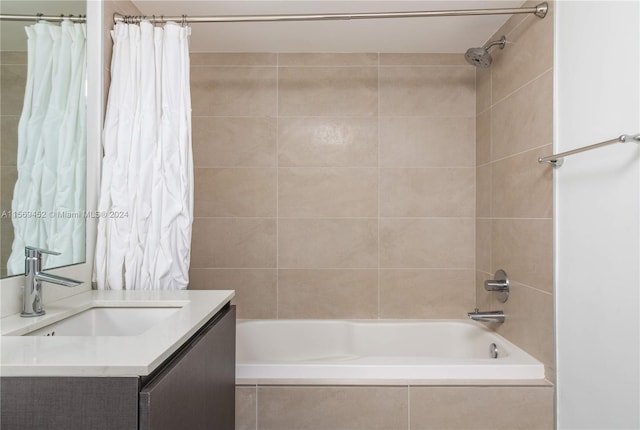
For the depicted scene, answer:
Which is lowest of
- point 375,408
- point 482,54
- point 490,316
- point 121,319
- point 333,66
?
point 375,408

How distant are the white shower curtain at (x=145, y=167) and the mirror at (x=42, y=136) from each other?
0.12 metres

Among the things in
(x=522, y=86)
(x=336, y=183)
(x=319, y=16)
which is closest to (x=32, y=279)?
(x=319, y=16)

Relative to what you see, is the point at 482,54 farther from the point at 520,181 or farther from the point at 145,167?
the point at 145,167

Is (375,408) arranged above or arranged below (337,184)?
below

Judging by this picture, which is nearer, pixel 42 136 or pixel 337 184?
pixel 42 136

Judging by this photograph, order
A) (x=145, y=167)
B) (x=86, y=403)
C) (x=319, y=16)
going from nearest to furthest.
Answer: (x=86, y=403) → (x=145, y=167) → (x=319, y=16)

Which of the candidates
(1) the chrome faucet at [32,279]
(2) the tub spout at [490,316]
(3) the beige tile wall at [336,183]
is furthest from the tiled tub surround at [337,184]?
(1) the chrome faucet at [32,279]

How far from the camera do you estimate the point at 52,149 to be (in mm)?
1372

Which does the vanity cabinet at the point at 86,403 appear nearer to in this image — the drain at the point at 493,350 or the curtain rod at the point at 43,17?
the curtain rod at the point at 43,17

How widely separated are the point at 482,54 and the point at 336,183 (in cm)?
114

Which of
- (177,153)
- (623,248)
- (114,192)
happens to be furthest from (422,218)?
(114,192)

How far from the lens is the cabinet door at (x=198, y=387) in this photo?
794 mm

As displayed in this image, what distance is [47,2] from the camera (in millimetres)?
1378

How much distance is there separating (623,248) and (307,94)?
1.99 metres
